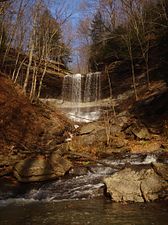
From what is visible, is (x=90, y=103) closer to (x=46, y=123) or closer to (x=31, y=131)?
(x=46, y=123)

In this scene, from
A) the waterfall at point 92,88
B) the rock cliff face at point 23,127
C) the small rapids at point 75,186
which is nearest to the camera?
the small rapids at point 75,186

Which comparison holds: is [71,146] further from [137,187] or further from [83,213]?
[83,213]

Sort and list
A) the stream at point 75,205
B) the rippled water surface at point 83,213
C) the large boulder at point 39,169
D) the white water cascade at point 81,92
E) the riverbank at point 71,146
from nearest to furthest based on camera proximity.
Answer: the rippled water surface at point 83,213 < the stream at point 75,205 < the riverbank at point 71,146 < the large boulder at point 39,169 < the white water cascade at point 81,92

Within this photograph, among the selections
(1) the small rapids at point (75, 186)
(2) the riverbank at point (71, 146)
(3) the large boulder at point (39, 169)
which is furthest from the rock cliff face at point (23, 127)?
(1) the small rapids at point (75, 186)

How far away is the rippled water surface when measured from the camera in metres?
8.16

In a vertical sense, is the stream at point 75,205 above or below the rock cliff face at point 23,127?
below

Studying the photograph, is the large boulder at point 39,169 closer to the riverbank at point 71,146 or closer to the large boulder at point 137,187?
the riverbank at point 71,146

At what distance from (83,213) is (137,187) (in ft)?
6.41

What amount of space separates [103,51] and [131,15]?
28.7 ft

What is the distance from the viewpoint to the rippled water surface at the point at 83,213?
816 centimetres

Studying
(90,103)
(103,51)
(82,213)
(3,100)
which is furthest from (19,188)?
(103,51)

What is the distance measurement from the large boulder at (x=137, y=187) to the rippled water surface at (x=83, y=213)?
379mm

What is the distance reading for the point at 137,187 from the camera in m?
10.2

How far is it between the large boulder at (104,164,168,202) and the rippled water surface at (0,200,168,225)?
38cm
